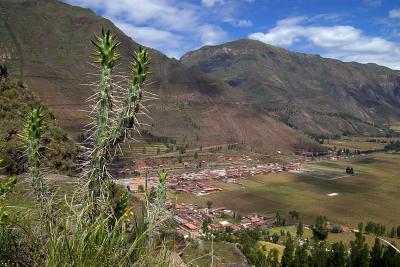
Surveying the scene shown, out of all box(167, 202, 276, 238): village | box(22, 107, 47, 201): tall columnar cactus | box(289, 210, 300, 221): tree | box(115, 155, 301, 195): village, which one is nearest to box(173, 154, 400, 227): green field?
box(289, 210, 300, 221): tree

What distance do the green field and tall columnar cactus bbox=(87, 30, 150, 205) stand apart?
323ft

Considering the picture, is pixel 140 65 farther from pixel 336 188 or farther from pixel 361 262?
pixel 336 188

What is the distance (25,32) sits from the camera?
655 ft

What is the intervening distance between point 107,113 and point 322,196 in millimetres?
129840

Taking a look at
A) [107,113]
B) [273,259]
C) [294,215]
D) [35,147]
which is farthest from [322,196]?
[107,113]

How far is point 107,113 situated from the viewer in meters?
6.21

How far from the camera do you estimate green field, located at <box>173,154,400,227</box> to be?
108 metres

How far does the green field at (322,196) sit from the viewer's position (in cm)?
10788

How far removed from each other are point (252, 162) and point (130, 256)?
181678mm

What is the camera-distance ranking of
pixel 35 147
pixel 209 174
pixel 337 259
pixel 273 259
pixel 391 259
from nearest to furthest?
1. pixel 35 147
2. pixel 391 259
3. pixel 337 259
4. pixel 273 259
5. pixel 209 174

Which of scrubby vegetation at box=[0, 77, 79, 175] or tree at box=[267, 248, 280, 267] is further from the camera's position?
tree at box=[267, 248, 280, 267]

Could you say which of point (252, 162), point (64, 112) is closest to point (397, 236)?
point (252, 162)

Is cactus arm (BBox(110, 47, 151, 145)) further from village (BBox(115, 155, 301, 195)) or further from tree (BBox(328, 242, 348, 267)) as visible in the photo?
village (BBox(115, 155, 301, 195))

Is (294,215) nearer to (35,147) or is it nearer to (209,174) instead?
(209,174)
